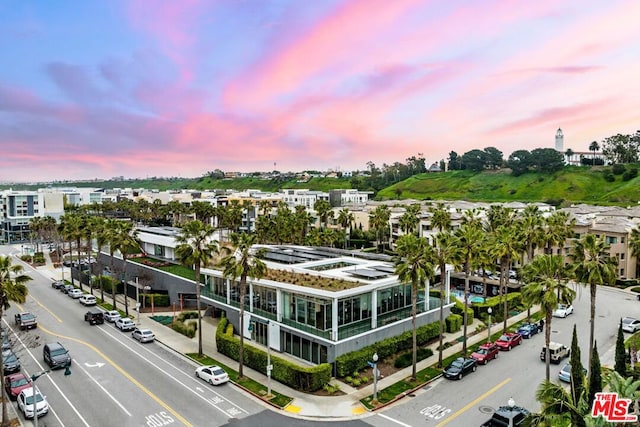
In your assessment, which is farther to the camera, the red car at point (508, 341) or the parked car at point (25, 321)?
the parked car at point (25, 321)

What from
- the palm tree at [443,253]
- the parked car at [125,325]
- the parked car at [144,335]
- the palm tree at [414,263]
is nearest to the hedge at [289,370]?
the palm tree at [414,263]

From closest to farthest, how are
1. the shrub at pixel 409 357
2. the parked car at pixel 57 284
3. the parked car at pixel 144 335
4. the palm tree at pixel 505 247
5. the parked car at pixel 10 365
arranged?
the parked car at pixel 10 365, the shrub at pixel 409 357, the parked car at pixel 144 335, the palm tree at pixel 505 247, the parked car at pixel 57 284

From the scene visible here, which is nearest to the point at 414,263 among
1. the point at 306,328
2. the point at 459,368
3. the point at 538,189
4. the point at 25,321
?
the point at 459,368

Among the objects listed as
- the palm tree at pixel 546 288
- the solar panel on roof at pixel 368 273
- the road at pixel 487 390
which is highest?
the palm tree at pixel 546 288

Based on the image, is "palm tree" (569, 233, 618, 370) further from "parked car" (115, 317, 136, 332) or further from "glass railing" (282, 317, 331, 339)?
"parked car" (115, 317, 136, 332)

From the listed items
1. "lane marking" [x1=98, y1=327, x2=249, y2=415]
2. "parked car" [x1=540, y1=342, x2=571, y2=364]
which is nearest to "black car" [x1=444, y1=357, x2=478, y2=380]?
"parked car" [x1=540, y1=342, x2=571, y2=364]

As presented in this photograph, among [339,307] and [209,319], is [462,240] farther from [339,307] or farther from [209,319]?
[209,319]

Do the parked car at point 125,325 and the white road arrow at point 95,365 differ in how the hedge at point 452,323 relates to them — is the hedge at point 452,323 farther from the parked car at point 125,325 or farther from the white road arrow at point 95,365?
the parked car at point 125,325
